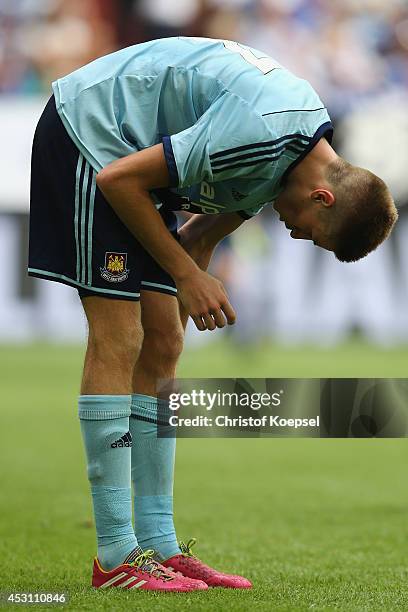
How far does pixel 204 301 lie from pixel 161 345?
37 cm

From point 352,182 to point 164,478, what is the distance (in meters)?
1.04

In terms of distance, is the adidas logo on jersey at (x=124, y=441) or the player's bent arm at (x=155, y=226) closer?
the player's bent arm at (x=155, y=226)

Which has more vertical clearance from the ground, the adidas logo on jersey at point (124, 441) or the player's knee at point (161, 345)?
the player's knee at point (161, 345)

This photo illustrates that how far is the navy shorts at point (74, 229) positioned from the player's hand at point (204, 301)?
17 centimetres

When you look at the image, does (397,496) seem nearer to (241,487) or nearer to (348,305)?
(241,487)

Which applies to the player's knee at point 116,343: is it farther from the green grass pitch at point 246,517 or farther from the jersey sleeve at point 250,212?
the green grass pitch at point 246,517

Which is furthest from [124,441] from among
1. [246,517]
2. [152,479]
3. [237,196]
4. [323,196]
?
[246,517]

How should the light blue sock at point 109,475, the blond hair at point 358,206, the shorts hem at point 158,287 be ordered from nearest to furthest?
the blond hair at point 358,206, the light blue sock at point 109,475, the shorts hem at point 158,287

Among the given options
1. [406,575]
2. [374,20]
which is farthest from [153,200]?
[374,20]

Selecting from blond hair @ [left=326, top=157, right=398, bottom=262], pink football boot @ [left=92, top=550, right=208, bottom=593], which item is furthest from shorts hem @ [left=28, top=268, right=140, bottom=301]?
pink football boot @ [left=92, top=550, right=208, bottom=593]

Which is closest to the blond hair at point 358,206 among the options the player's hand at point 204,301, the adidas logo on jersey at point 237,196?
the adidas logo on jersey at point 237,196

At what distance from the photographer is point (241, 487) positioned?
6.04m

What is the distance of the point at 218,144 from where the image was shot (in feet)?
9.42

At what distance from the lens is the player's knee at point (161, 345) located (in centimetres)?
336
